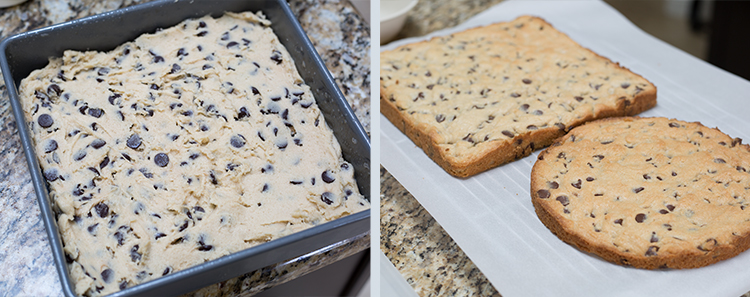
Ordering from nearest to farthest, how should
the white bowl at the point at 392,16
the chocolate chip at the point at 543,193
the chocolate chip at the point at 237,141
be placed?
the chocolate chip at the point at 543,193, the chocolate chip at the point at 237,141, the white bowl at the point at 392,16

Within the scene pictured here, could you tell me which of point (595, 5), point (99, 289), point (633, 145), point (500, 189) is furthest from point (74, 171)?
point (595, 5)

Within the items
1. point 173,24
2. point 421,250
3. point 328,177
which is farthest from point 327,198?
point 173,24

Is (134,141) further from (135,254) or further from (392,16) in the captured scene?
(392,16)

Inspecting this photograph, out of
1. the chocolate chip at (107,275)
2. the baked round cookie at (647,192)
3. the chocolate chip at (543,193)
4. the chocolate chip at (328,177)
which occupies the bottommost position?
the baked round cookie at (647,192)

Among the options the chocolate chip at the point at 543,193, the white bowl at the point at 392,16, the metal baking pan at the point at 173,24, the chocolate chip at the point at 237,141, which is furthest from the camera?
the white bowl at the point at 392,16

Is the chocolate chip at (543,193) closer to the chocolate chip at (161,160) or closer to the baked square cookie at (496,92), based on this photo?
the baked square cookie at (496,92)

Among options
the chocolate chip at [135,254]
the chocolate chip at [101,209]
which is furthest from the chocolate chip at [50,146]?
the chocolate chip at [135,254]

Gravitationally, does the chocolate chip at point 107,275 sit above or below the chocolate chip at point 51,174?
below
